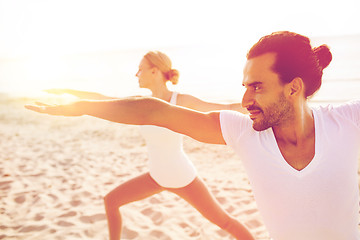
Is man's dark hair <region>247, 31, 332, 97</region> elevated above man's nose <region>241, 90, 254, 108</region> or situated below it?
above

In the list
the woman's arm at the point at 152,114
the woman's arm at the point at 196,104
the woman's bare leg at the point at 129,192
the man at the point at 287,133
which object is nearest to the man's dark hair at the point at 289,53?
the man at the point at 287,133

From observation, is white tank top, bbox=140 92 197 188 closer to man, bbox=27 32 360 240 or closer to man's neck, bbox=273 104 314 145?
man, bbox=27 32 360 240

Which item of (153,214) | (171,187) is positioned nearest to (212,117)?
(171,187)

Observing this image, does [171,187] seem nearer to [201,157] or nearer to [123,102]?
[123,102]

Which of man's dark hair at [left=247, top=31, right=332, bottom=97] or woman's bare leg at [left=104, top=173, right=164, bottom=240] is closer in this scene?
man's dark hair at [left=247, top=31, right=332, bottom=97]

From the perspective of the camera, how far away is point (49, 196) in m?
4.83

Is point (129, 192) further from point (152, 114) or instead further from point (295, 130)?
point (295, 130)

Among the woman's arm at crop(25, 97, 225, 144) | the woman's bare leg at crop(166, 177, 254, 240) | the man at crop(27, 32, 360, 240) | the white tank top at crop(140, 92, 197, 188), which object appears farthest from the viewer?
the white tank top at crop(140, 92, 197, 188)

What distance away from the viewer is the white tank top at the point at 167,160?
2812mm

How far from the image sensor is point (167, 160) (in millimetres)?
2879

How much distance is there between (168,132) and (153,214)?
199cm

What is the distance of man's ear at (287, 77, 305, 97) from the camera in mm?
1556

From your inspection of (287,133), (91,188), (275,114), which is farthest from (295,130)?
(91,188)

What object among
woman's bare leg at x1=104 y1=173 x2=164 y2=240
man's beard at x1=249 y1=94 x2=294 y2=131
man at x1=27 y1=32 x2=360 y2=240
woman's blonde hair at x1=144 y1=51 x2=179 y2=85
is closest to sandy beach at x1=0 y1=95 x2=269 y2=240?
woman's bare leg at x1=104 y1=173 x2=164 y2=240
